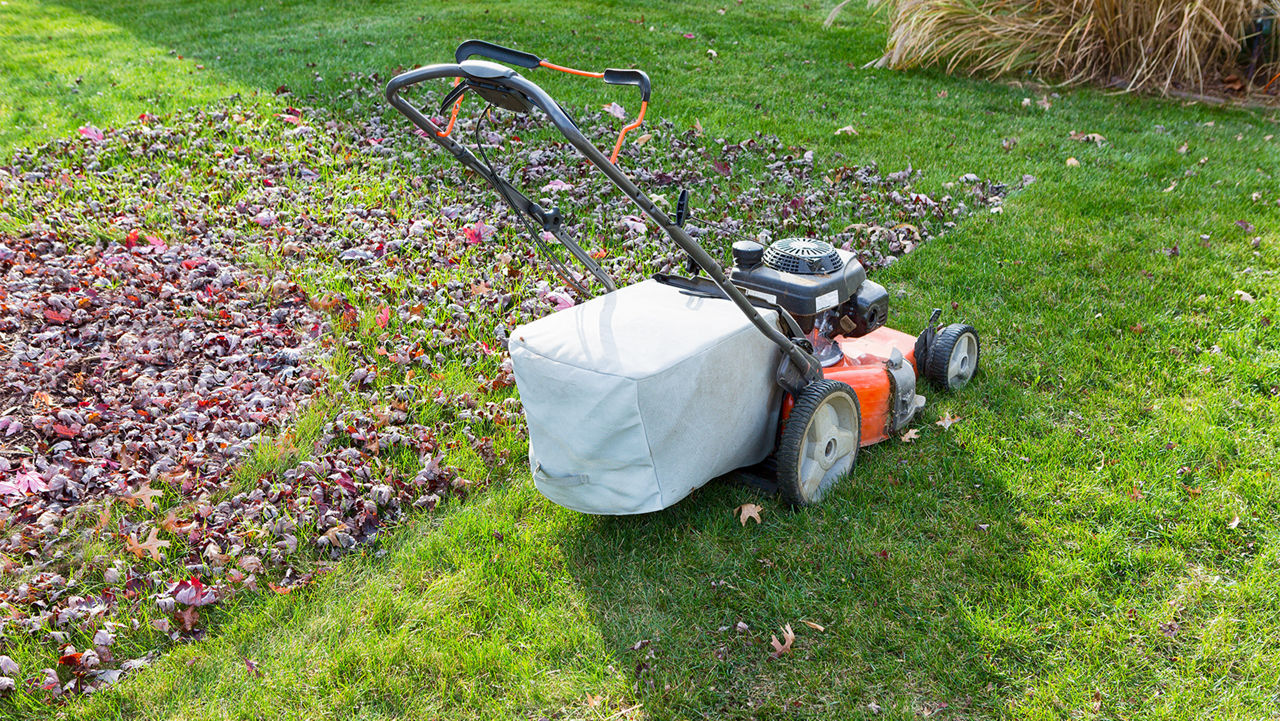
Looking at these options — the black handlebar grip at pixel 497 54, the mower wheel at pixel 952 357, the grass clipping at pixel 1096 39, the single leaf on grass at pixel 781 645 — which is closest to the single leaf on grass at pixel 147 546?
the black handlebar grip at pixel 497 54

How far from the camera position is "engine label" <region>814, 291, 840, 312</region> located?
343cm

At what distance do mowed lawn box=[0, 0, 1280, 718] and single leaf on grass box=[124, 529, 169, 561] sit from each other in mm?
420

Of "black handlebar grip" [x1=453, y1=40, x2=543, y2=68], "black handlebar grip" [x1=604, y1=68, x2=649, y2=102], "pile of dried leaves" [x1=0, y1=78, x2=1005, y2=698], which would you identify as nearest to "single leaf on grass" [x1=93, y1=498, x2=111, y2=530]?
"pile of dried leaves" [x1=0, y1=78, x2=1005, y2=698]

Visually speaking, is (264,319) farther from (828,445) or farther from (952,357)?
(952,357)

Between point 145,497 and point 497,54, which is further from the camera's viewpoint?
point 145,497

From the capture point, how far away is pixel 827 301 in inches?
137

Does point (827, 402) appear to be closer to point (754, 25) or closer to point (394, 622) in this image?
point (394, 622)

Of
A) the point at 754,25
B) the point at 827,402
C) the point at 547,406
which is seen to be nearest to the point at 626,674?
the point at 547,406

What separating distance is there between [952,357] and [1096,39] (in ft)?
19.3

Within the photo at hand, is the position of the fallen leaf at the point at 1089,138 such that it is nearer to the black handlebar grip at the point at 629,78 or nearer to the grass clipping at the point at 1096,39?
the grass clipping at the point at 1096,39

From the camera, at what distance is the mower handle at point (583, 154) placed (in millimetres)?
2477

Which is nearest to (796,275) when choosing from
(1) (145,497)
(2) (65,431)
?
(1) (145,497)

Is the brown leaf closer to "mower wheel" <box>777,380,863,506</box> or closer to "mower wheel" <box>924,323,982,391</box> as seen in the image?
"mower wheel" <box>777,380,863,506</box>

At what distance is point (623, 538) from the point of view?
3.28 meters
